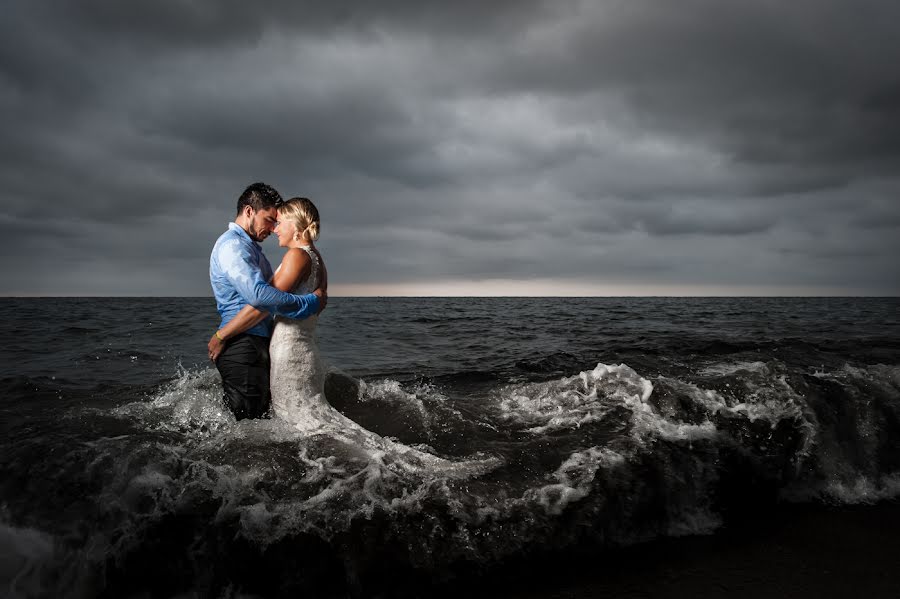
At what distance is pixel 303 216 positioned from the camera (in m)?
4.36

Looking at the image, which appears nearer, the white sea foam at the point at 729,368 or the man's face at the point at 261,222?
the man's face at the point at 261,222

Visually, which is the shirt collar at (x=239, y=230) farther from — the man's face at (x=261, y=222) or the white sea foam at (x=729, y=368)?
the white sea foam at (x=729, y=368)

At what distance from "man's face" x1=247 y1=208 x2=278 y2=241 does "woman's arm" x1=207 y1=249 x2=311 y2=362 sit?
61 cm

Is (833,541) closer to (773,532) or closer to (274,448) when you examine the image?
(773,532)

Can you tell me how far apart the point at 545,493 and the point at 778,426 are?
3591 mm

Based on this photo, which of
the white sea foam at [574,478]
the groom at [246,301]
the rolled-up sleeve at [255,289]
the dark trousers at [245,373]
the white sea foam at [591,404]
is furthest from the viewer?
the white sea foam at [591,404]

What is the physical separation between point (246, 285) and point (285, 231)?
0.61 m

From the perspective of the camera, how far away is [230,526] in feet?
11.4

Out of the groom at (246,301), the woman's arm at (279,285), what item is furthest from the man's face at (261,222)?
the woman's arm at (279,285)

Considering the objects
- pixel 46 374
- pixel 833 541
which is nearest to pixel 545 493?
pixel 833 541

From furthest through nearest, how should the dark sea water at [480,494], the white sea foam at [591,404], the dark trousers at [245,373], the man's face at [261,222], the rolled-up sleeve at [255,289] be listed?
the white sea foam at [591,404]
the man's face at [261,222]
the dark trousers at [245,373]
the rolled-up sleeve at [255,289]
the dark sea water at [480,494]

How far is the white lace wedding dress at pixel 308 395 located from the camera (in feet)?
14.5

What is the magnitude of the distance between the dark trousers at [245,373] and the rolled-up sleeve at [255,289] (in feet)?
1.74

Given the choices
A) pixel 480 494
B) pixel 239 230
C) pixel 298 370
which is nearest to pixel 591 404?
pixel 480 494
